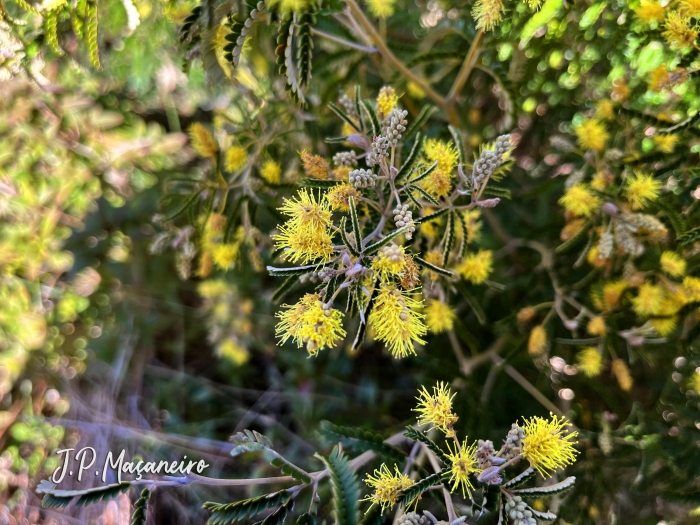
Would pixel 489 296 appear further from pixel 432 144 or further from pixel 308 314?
pixel 308 314

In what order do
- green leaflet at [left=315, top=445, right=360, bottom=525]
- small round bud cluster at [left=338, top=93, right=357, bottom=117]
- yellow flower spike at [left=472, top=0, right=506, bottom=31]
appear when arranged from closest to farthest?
green leaflet at [left=315, top=445, right=360, bottom=525], yellow flower spike at [left=472, top=0, right=506, bottom=31], small round bud cluster at [left=338, top=93, right=357, bottom=117]

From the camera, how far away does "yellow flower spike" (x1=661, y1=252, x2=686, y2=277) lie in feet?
3.23

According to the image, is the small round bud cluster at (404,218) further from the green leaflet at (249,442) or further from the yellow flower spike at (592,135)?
the yellow flower spike at (592,135)

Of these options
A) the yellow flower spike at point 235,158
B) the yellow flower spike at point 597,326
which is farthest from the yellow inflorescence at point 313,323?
the yellow flower spike at point 597,326

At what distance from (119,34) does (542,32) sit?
4.74 ft

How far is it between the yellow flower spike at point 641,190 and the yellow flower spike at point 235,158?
918 mm

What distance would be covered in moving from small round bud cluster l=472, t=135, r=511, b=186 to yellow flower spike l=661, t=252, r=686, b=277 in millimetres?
516

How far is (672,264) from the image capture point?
3.24 ft

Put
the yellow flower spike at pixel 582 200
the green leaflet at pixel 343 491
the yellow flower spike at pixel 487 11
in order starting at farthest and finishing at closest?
the yellow flower spike at pixel 582 200, the yellow flower spike at pixel 487 11, the green leaflet at pixel 343 491

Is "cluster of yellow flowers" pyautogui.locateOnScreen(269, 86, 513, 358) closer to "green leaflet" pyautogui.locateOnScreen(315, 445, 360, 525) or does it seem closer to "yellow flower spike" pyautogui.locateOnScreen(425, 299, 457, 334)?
"yellow flower spike" pyautogui.locateOnScreen(425, 299, 457, 334)

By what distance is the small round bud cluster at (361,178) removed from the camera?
77 centimetres

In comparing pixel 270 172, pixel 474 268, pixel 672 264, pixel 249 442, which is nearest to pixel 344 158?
pixel 270 172

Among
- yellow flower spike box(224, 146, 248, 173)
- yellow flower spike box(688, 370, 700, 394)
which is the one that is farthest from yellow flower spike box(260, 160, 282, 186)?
yellow flower spike box(688, 370, 700, 394)

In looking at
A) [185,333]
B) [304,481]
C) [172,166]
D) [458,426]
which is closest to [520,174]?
[458,426]
